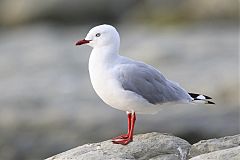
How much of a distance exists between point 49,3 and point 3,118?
37.2 ft

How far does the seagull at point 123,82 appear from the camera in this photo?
259 inches

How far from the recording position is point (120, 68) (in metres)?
6.63

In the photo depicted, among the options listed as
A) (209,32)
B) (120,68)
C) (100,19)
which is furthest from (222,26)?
(120,68)

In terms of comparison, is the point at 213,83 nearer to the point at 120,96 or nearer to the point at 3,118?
the point at 3,118

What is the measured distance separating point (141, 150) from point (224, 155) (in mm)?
859

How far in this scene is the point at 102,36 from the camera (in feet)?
22.1

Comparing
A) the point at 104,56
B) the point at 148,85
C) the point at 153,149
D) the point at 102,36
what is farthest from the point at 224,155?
the point at 102,36

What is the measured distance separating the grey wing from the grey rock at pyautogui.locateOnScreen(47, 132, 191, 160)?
36 centimetres

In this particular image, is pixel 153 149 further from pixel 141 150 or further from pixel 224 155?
pixel 224 155

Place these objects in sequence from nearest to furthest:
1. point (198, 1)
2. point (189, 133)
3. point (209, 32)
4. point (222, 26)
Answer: point (189, 133) < point (209, 32) < point (222, 26) < point (198, 1)

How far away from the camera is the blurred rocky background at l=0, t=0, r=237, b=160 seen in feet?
41.2

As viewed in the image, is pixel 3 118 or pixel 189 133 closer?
pixel 189 133

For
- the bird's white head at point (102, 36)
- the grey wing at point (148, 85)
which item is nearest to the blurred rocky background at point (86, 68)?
the grey wing at point (148, 85)

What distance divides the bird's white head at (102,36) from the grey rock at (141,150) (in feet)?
2.95
